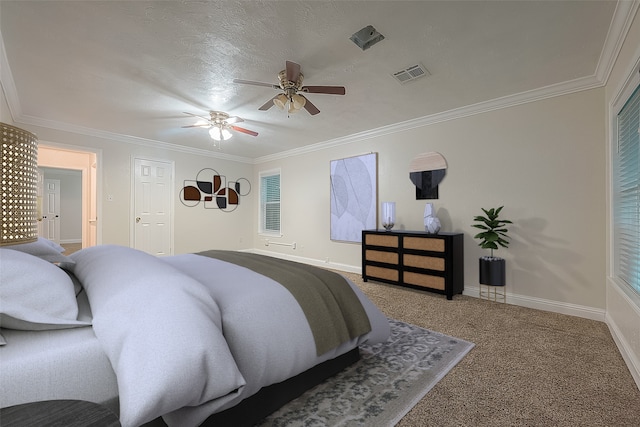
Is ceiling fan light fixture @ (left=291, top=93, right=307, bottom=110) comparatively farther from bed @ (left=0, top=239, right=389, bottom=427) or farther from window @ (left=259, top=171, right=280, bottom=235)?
window @ (left=259, top=171, right=280, bottom=235)

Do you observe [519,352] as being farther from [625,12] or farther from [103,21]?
[103,21]

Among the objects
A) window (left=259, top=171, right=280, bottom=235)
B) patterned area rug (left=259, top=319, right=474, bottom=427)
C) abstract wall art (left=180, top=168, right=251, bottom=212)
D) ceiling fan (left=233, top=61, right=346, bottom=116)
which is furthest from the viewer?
window (left=259, top=171, right=280, bottom=235)

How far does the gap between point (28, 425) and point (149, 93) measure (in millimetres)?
3475

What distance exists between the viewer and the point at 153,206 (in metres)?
5.34

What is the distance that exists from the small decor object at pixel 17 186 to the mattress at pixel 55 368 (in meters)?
0.34

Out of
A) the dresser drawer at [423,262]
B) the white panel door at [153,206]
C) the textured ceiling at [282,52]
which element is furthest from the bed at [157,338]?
the white panel door at [153,206]

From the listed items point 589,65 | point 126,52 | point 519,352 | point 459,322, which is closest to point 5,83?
point 126,52

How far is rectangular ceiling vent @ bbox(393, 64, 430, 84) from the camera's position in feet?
8.68

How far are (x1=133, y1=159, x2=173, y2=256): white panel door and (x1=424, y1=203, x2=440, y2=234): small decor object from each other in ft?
15.8

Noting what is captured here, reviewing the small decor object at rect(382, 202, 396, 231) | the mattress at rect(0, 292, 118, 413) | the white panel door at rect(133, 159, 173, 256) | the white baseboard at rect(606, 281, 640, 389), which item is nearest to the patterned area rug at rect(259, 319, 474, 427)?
the mattress at rect(0, 292, 118, 413)

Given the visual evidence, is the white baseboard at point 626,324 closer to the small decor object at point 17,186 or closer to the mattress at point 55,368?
the mattress at point 55,368

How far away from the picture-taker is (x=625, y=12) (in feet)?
6.16

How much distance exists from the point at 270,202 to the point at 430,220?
3.98m

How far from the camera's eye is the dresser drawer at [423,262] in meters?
3.40
